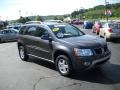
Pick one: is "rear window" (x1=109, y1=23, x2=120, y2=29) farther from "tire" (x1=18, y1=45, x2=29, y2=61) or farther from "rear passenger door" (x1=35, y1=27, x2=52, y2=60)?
"rear passenger door" (x1=35, y1=27, x2=52, y2=60)

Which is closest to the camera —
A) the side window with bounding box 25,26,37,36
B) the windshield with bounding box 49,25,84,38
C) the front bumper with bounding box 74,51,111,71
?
the front bumper with bounding box 74,51,111,71

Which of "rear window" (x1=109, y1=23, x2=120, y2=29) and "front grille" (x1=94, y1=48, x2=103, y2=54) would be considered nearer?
"front grille" (x1=94, y1=48, x2=103, y2=54)

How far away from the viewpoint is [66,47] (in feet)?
28.1

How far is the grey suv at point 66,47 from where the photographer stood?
8234 mm

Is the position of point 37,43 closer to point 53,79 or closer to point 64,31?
point 64,31

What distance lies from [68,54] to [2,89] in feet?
7.63

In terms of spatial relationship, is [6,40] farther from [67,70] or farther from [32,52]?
[67,70]

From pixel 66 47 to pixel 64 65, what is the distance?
0.63 meters

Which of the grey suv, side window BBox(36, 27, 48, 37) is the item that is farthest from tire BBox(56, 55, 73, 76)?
side window BBox(36, 27, 48, 37)

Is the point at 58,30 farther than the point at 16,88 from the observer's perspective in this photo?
Yes

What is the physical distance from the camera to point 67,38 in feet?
30.1

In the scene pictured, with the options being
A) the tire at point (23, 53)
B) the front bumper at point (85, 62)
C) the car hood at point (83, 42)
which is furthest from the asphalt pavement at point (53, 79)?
the tire at point (23, 53)

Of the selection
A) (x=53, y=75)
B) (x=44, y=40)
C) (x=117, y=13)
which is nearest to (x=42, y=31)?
(x=44, y=40)

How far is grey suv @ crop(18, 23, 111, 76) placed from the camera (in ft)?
27.0
